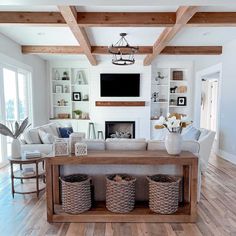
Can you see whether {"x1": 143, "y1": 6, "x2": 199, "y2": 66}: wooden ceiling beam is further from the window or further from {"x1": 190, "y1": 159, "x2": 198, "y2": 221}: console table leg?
the window

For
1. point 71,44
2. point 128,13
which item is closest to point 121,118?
point 71,44

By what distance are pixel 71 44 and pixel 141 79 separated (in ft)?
9.06

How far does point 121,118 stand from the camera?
7574 mm

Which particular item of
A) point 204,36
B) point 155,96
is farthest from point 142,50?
point 155,96

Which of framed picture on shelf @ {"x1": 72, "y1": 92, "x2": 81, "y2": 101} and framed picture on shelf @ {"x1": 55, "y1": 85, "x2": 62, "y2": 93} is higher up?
framed picture on shelf @ {"x1": 55, "y1": 85, "x2": 62, "y2": 93}

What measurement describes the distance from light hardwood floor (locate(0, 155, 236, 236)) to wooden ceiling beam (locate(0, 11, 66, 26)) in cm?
262

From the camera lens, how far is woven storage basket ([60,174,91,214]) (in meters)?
2.60

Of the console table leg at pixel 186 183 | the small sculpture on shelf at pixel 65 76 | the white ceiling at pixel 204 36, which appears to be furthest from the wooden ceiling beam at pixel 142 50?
the console table leg at pixel 186 183

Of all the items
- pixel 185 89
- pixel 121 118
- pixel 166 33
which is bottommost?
pixel 121 118

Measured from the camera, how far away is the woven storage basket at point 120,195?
2.59 m

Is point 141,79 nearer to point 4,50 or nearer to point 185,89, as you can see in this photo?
point 185,89

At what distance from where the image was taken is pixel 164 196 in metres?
2.57

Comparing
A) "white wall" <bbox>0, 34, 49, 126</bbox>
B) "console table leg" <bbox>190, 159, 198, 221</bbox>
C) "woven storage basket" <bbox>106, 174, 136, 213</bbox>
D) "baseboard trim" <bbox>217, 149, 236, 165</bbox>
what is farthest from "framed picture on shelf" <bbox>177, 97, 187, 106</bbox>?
"woven storage basket" <bbox>106, 174, 136, 213</bbox>

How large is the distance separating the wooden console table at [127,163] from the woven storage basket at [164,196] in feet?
0.25
